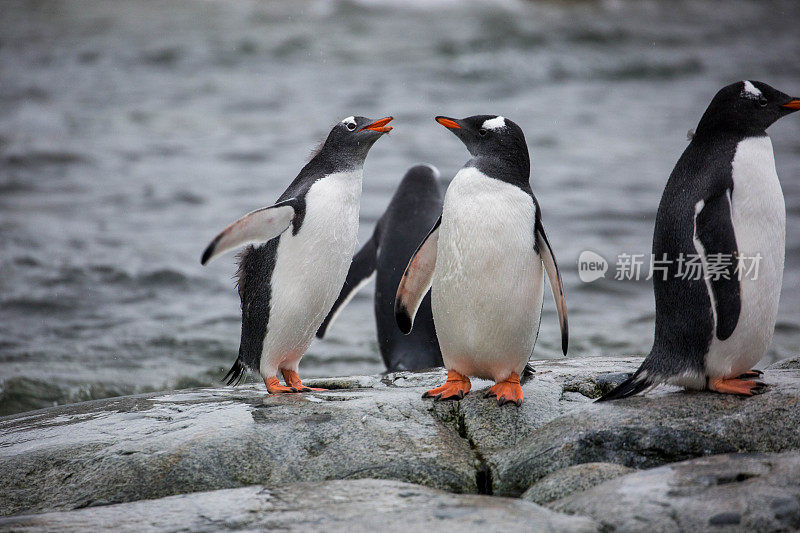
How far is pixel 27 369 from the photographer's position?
6844mm

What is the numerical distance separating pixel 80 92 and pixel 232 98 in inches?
125

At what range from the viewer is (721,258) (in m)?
3.48

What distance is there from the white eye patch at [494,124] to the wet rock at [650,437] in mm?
1262

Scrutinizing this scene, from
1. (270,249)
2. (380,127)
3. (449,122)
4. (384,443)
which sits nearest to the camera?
(384,443)

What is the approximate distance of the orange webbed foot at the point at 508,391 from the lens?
3693 mm

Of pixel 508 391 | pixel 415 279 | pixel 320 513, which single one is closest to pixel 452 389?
pixel 508 391

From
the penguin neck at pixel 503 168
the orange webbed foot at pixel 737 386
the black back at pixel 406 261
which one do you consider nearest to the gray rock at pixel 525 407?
the orange webbed foot at pixel 737 386

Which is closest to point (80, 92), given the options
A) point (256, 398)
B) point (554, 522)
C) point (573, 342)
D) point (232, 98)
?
point (232, 98)

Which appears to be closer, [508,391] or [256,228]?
[508,391]

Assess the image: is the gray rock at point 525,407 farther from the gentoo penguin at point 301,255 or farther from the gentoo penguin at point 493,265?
the gentoo penguin at point 301,255

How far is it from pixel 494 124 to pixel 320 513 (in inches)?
75.1

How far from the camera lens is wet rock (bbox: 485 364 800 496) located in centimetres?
320

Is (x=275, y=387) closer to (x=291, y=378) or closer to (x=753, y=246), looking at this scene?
(x=291, y=378)

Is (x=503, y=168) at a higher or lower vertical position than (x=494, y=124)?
lower
